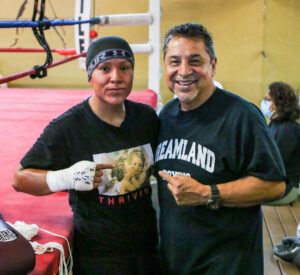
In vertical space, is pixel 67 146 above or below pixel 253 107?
below

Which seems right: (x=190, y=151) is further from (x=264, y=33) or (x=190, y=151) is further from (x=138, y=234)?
(x=264, y=33)

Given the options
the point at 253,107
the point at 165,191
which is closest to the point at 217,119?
the point at 253,107

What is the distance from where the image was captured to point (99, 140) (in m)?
0.97

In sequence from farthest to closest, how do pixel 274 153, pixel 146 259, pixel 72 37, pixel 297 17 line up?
pixel 72 37
pixel 297 17
pixel 146 259
pixel 274 153

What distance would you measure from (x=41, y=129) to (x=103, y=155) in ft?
3.28

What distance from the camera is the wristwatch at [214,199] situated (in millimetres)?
928

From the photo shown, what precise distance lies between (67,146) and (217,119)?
0.42 m

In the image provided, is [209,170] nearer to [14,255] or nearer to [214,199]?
[214,199]

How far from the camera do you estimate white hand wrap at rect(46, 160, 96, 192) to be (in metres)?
0.86

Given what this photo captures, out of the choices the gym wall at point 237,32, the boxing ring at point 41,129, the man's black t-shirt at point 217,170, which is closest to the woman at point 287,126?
the boxing ring at point 41,129

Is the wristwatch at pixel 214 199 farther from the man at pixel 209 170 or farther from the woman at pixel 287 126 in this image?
the woman at pixel 287 126

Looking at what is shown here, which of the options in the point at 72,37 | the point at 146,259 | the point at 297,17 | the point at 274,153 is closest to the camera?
the point at 274,153

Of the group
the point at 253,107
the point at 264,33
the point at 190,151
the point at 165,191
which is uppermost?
the point at 264,33

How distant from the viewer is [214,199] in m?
0.93
